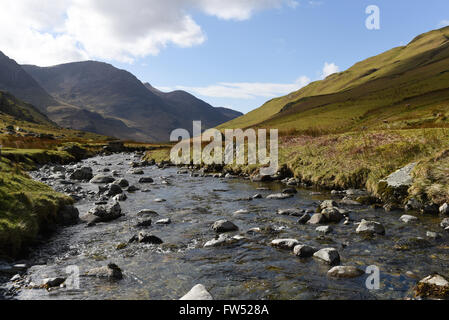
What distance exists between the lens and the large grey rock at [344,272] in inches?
372

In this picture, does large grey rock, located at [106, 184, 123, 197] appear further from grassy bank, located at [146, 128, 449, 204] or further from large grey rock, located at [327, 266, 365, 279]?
large grey rock, located at [327, 266, 365, 279]

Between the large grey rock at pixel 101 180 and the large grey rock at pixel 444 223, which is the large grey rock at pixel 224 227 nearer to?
the large grey rock at pixel 444 223

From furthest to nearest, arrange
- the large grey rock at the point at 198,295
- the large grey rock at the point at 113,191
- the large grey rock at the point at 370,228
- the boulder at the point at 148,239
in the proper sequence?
the large grey rock at the point at 113,191
the large grey rock at the point at 370,228
the boulder at the point at 148,239
the large grey rock at the point at 198,295

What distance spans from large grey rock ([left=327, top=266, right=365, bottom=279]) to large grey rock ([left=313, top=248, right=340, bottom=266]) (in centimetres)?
71

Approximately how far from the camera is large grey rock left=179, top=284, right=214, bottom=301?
8.08m

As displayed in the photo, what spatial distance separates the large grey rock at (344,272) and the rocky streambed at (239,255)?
1.3 inches

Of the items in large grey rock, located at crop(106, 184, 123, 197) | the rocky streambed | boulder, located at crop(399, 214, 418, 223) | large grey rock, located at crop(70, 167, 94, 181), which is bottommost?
the rocky streambed

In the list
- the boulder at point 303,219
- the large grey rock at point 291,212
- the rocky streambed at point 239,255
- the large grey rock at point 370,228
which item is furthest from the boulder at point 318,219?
the large grey rock at point 370,228

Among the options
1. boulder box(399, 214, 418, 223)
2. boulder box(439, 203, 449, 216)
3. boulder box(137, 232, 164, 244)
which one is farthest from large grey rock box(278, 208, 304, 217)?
boulder box(137, 232, 164, 244)

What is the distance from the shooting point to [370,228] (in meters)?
13.6

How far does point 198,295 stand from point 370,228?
946cm

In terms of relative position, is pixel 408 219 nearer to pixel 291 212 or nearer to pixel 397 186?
pixel 397 186
